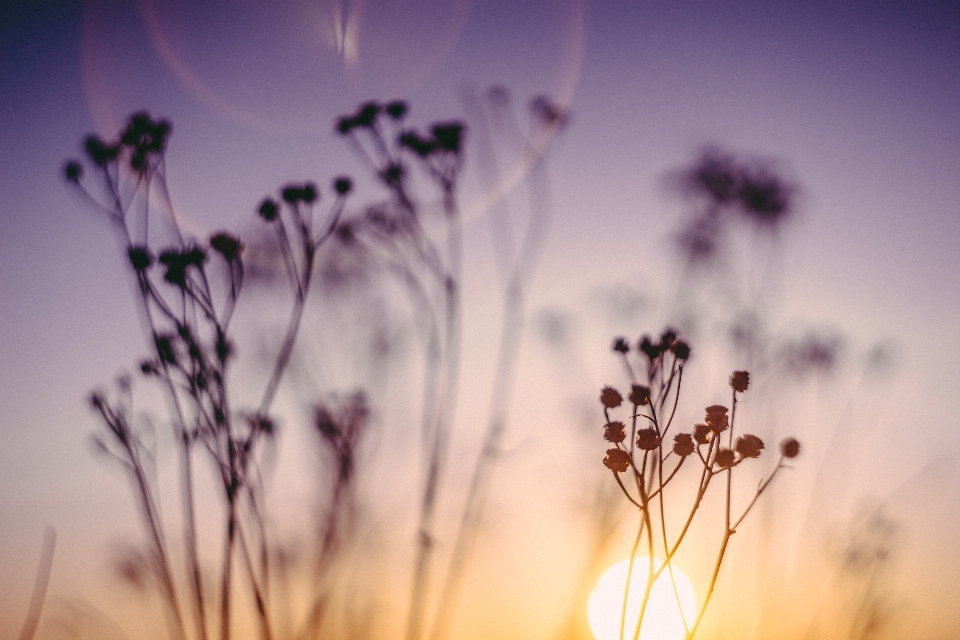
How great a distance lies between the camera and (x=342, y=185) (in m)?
3.58

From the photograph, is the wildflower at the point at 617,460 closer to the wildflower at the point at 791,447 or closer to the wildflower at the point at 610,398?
the wildflower at the point at 610,398

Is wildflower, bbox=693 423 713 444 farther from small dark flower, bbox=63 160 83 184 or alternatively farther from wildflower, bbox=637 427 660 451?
small dark flower, bbox=63 160 83 184

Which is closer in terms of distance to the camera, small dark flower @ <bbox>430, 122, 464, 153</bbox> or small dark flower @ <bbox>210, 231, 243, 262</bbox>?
small dark flower @ <bbox>210, 231, 243, 262</bbox>

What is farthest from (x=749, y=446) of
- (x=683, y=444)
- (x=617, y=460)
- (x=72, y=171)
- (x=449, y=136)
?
(x=72, y=171)

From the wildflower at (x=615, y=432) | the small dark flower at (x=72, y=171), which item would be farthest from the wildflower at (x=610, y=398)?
the small dark flower at (x=72, y=171)

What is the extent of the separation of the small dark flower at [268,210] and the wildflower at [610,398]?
200 centimetres

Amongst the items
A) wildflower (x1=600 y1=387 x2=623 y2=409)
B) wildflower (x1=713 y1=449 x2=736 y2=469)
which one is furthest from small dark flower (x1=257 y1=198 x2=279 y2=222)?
wildflower (x1=713 y1=449 x2=736 y2=469)

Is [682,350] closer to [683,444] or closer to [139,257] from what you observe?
[683,444]

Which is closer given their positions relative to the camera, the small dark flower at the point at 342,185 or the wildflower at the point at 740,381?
the wildflower at the point at 740,381

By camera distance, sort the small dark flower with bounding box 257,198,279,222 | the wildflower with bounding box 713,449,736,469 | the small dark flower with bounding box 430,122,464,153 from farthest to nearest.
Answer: the small dark flower with bounding box 430,122,464,153 → the small dark flower with bounding box 257,198,279,222 → the wildflower with bounding box 713,449,736,469

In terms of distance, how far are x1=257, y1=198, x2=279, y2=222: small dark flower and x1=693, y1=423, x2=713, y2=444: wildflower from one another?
234 cm

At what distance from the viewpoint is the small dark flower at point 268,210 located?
11.3 ft

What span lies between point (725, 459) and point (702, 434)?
0.71ft

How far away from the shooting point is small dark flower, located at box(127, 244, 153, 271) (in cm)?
296
